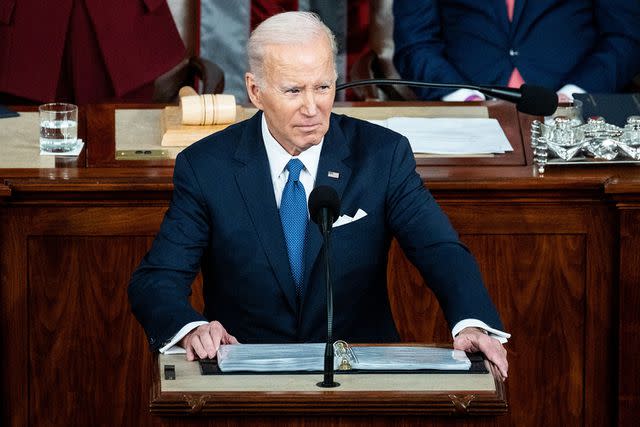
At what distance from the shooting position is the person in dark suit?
259 centimetres

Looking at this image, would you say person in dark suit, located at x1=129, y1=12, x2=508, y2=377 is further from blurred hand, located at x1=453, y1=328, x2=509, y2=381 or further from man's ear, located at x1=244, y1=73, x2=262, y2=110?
blurred hand, located at x1=453, y1=328, x2=509, y2=381

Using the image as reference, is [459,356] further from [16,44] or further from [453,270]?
[16,44]

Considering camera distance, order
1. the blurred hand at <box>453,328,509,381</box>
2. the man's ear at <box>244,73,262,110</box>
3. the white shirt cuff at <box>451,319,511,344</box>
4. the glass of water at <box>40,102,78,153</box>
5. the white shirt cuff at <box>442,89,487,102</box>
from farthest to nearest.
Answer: the white shirt cuff at <box>442,89,487,102</box>, the glass of water at <box>40,102,78,153</box>, the man's ear at <box>244,73,262,110</box>, the white shirt cuff at <box>451,319,511,344</box>, the blurred hand at <box>453,328,509,381</box>

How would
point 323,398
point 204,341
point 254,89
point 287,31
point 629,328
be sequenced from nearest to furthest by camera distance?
point 323,398
point 204,341
point 287,31
point 254,89
point 629,328

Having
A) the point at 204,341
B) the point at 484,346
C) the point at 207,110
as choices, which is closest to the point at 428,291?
the point at 207,110

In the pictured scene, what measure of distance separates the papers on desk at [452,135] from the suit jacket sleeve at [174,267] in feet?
2.88

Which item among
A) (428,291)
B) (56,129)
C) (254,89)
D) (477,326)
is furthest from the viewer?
(56,129)

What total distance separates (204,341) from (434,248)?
21.1 inches

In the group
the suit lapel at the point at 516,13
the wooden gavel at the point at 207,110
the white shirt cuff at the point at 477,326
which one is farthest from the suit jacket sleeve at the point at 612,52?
the white shirt cuff at the point at 477,326

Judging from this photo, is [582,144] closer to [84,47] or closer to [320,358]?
[320,358]

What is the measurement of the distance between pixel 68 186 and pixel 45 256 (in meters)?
0.17

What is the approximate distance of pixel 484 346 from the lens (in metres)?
2.31

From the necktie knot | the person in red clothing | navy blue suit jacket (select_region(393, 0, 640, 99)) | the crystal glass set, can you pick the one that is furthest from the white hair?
the person in red clothing

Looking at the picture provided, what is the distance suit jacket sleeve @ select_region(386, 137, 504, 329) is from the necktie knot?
0.18 metres
